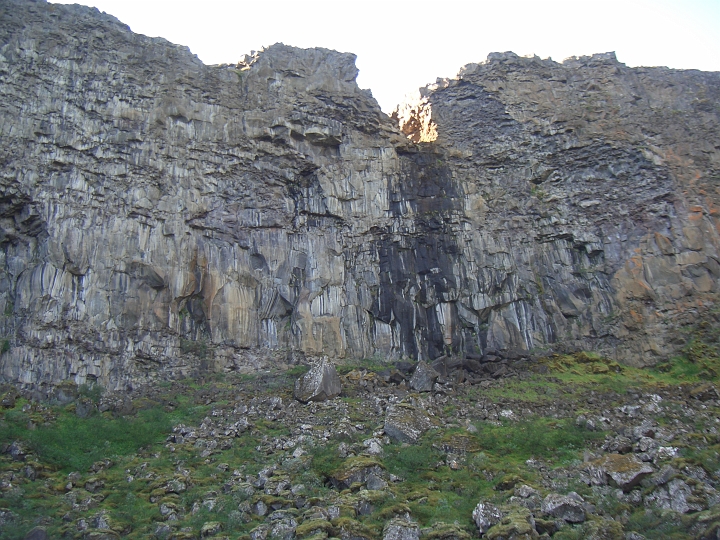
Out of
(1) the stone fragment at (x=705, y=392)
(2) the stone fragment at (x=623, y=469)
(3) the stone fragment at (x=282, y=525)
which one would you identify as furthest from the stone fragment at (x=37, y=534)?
(1) the stone fragment at (x=705, y=392)

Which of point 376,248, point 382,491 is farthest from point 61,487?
point 376,248

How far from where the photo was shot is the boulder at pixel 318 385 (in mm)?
26547

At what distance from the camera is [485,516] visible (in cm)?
1597

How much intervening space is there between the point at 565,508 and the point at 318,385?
13063 mm

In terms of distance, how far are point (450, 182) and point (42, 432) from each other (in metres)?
25.5

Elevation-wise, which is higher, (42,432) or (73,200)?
(73,200)

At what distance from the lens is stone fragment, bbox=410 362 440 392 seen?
28.1 metres

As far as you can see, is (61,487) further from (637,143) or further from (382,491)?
(637,143)

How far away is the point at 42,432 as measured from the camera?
21391 millimetres

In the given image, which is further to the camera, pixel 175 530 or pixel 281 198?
pixel 281 198

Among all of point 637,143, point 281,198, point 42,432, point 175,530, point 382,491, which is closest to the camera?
point 175,530

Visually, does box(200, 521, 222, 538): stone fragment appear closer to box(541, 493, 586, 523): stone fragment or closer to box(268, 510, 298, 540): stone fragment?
box(268, 510, 298, 540): stone fragment

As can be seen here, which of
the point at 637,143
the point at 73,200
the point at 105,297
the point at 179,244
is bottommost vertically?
the point at 105,297

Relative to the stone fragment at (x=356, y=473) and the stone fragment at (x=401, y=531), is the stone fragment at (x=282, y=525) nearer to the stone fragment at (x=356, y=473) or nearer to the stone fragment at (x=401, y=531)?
the stone fragment at (x=401, y=531)
